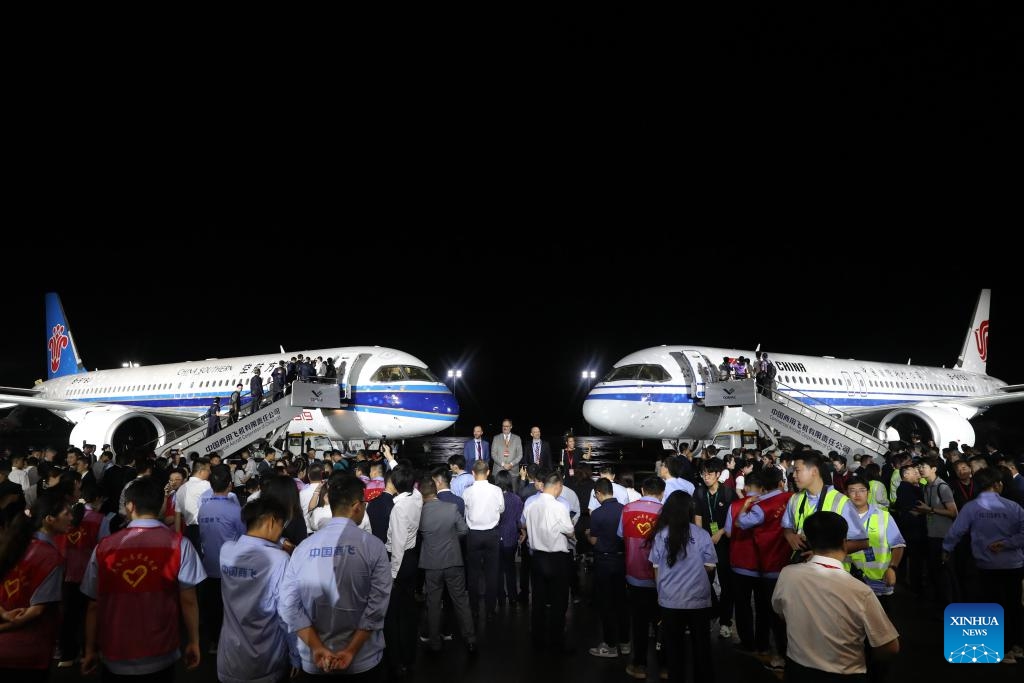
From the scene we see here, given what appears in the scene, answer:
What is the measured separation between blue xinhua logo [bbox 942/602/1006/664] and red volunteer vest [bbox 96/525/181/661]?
7.03 meters

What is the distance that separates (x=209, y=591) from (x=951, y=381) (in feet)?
111

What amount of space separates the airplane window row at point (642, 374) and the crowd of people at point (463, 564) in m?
8.08

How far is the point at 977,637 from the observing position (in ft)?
22.6

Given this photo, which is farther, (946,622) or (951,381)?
(951,381)

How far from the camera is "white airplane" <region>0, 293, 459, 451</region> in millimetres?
20469

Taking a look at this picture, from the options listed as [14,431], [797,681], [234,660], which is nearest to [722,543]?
[797,681]

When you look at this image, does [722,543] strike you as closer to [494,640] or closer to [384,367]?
[494,640]

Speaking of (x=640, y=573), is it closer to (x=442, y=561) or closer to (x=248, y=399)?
(x=442, y=561)

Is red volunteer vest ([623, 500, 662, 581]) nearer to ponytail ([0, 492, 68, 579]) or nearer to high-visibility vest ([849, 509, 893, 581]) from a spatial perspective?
high-visibility vest ([849, 509, 893, 581])

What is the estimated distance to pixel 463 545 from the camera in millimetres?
8281

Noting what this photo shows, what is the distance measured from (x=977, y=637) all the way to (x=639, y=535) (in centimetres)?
376

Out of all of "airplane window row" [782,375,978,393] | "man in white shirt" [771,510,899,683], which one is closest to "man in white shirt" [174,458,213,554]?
"man in white shirt" [771,510,899,683]

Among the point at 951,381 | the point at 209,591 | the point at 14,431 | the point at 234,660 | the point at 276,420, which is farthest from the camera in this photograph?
the point at 14,431

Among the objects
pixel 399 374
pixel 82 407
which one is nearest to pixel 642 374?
pixel 399 374
